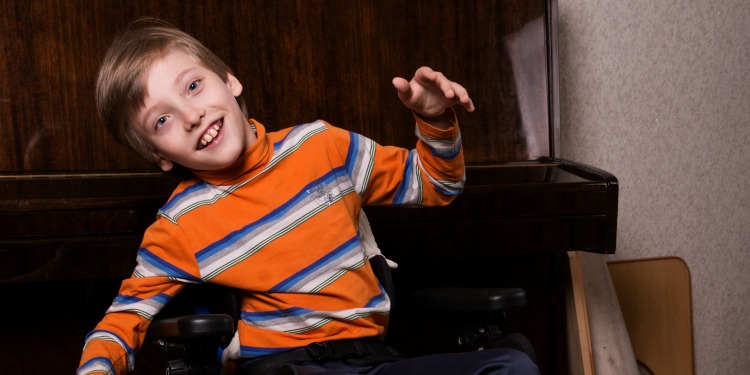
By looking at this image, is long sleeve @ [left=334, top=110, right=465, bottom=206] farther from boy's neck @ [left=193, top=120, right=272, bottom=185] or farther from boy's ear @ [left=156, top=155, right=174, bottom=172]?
boy's ear @ [left=156, top=155, right=174, bottom=172]

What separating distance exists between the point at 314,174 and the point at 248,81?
686mm

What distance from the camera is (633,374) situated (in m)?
2.44

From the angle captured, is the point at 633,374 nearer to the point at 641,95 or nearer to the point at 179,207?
the point at 641,95

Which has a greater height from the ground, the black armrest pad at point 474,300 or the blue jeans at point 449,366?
the black armrest pad at point 474,300

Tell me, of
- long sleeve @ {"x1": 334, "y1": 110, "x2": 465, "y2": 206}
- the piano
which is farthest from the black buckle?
the piano

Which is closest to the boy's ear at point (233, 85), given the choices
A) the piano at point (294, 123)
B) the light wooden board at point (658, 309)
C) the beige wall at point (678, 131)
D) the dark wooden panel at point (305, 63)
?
the piano at point (294, 123)

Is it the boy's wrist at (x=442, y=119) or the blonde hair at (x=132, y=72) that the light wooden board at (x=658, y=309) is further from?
the blonde hair at (x=132, y=72)

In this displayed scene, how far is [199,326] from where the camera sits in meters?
1.13

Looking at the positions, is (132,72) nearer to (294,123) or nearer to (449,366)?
(449,366)

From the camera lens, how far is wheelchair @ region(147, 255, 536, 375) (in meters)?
1.15

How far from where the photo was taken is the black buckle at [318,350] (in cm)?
128

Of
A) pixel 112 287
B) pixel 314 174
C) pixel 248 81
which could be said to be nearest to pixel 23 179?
pixel 112 287

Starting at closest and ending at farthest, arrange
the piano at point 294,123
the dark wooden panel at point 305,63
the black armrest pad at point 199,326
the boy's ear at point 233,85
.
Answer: the black armrest pad at point 199,326 → the boy's ear at point 233,85 → the piano at point 294,123 → the dark wooden panel at point 305,63

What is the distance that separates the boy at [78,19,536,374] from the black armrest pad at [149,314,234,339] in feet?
0.35
